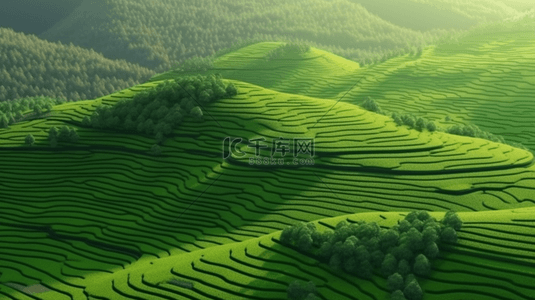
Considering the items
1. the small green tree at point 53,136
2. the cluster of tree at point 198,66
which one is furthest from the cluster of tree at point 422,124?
the cluster of tree at point 198,66

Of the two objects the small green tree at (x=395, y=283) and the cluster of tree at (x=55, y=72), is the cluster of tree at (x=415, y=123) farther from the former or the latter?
the cluster of tree at (x=55, y=72)

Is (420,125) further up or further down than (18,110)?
further down

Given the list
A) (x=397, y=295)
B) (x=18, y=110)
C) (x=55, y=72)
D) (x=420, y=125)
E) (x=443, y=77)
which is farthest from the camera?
(x=55, y=72)

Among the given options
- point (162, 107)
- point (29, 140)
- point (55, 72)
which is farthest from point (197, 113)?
point (55, 72)

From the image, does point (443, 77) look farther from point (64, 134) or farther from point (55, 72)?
point (55, 72)

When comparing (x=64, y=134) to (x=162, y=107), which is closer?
(x=162, y=107)

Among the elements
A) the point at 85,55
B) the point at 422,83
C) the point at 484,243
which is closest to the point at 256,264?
the point at 484,243
